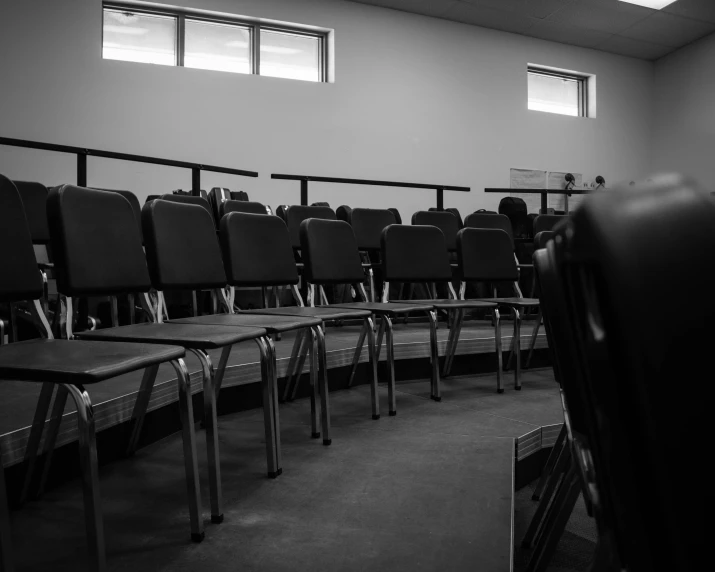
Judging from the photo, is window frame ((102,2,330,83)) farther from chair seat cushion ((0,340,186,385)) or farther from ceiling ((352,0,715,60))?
chair seat cushion ((0,340,186,385))

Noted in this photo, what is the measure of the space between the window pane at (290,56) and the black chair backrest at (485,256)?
14.6 ft

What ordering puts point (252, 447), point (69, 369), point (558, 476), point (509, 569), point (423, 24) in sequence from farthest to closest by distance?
1. point (423, 24)
2. point (252, 447)
3. point (558, 476)
4. point (509, 569)
5. point (69, 369)

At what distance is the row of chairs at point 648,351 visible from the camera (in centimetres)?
20

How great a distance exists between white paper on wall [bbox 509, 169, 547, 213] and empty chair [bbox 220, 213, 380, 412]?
6.19 meters

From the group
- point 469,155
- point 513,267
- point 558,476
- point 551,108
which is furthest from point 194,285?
point 551,108

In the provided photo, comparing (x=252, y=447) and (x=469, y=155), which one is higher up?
(x=469, y=155)

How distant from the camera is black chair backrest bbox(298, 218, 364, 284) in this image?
283cm

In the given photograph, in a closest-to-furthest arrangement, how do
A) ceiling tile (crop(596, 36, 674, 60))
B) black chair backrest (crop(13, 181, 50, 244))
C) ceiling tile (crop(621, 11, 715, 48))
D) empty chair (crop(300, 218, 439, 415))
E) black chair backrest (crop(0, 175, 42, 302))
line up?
black chair backrest (crop(0, 175, 42, 302)) → empty chair (crop(300, 218, 439, 415)) → black chair backrest (crop(13, 181, 50, 244)) → ceiling tile (crop(621, 11, 715, 48)) → ceiling tile (crop(596, 36, 674, 60))

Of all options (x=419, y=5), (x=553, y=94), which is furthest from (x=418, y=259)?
(x=553, y=94)

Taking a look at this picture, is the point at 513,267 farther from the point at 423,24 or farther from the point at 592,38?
the point at 592,38

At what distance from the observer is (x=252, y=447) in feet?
6.95

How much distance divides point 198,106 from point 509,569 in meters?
6.23

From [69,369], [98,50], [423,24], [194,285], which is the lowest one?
[69,369]

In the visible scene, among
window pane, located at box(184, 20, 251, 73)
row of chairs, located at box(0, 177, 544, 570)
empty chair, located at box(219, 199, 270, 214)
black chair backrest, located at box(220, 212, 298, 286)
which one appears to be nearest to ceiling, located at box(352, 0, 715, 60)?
window pane, located at box(184, 20, 251, 73)
